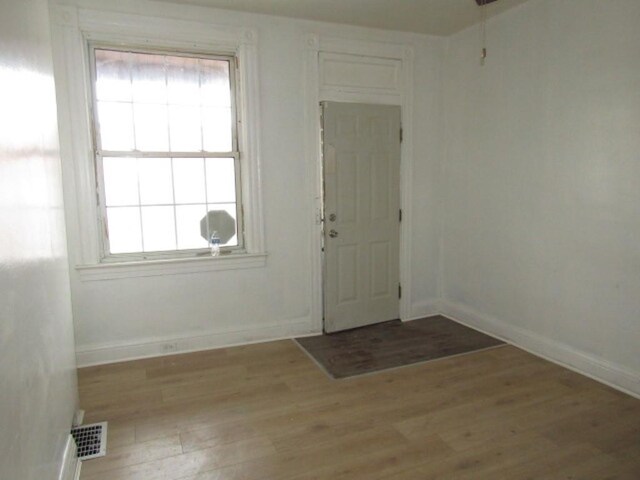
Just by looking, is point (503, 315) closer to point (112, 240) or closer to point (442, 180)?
point (442, 180)

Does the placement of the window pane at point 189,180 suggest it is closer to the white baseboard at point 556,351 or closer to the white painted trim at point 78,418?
the white painted trim at point 78,418

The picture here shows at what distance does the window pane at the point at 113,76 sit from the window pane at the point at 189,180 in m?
0.63

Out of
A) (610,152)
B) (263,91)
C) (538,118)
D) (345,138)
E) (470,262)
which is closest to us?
(610,152)

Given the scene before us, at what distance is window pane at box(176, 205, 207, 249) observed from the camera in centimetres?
371

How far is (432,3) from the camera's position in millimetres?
3506

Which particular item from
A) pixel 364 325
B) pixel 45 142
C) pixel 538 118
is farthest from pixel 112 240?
pixel 538 118

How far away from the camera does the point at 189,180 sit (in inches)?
145

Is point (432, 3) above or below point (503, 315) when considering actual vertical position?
above

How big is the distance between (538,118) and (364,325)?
2.37m

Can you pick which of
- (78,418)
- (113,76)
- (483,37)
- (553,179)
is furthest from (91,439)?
(483,37)

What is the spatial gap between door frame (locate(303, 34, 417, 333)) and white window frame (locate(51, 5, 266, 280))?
0.49 m

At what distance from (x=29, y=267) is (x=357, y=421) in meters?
1.94

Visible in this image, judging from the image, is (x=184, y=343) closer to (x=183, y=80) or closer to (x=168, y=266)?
(x=168, y=266)

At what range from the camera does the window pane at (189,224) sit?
12.2ft
